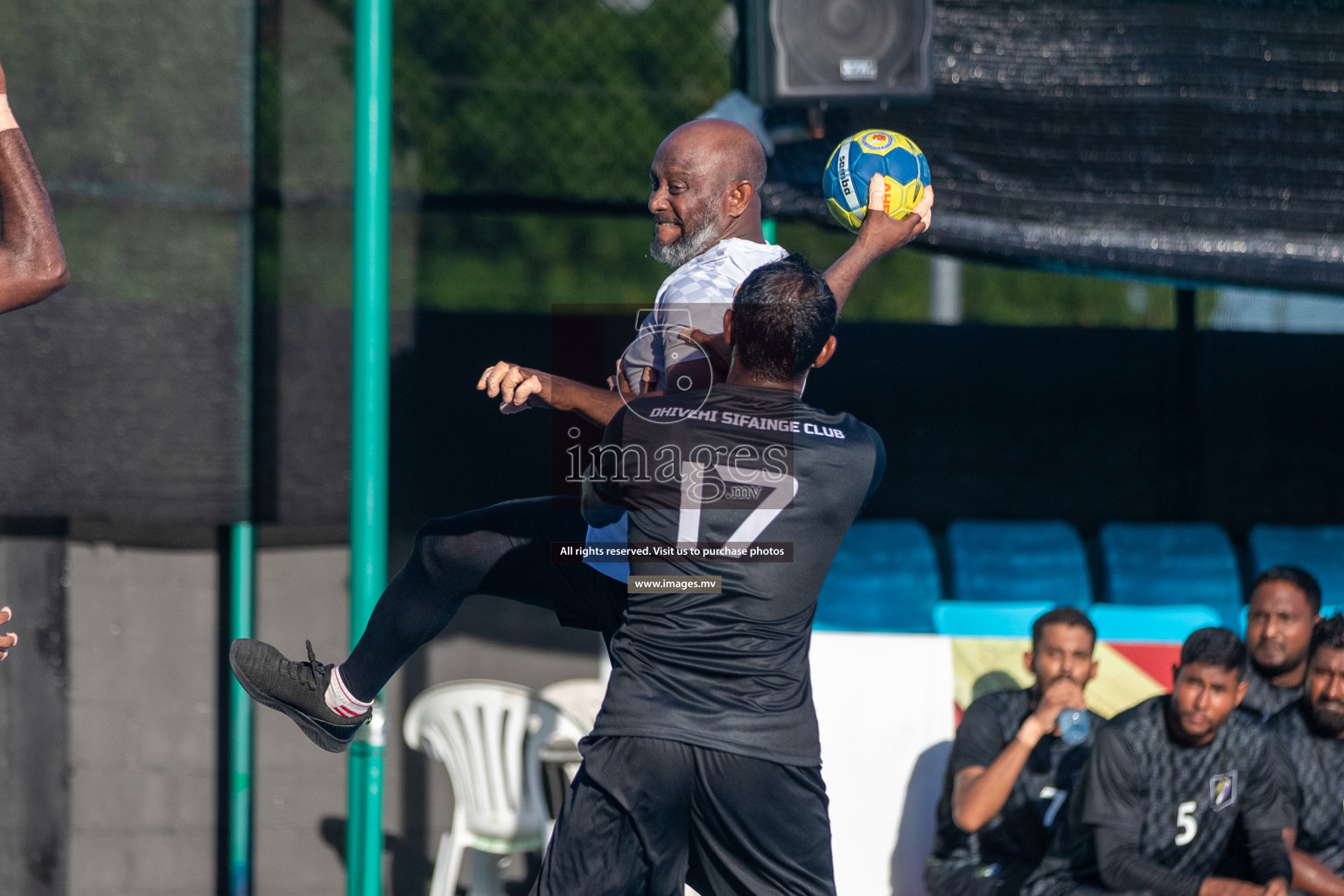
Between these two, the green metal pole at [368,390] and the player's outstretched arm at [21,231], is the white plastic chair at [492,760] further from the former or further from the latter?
the player's outstretched arm at [21,231]

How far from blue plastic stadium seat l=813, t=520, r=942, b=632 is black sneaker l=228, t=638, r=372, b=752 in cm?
336

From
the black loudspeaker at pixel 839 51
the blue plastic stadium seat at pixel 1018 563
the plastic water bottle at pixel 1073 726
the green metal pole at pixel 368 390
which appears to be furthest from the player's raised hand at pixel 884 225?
the blue plastic stadium seat at pixel 1018 563

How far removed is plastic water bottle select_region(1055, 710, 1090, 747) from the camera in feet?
17.5

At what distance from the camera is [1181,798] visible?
5012mm

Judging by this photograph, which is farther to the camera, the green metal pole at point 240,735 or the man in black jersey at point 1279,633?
the green metal pole at point 240,735

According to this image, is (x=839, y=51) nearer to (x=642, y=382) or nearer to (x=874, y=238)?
(x=874, y=238)

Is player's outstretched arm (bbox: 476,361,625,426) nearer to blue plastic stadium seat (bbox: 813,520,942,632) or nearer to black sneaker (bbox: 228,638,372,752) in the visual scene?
black sneaker (bbox: 228,638,372,752)

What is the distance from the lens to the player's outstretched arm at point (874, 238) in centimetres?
359

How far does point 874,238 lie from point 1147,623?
3044 mm

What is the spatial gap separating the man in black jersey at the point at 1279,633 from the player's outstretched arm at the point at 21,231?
4.54 metres

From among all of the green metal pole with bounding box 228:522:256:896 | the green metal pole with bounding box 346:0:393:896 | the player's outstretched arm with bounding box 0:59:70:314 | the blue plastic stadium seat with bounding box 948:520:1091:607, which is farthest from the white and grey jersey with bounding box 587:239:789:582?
the blue plastic stadium seat with bounding box 948:520:1091:607

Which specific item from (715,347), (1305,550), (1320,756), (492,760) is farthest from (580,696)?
(1305,550)

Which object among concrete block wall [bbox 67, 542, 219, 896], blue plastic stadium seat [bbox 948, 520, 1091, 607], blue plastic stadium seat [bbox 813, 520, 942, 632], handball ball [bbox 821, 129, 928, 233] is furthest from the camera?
blue plastic stadium seat [bbox 948, 520, 1091, 607]

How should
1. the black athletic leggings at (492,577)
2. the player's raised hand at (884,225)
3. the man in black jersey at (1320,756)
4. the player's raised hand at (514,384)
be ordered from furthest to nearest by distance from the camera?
the man in black jersey at (1320,756), the player's raised hand at (884,225), the black athletic leggings at (492,577), the player's raised hand at (514,384)
